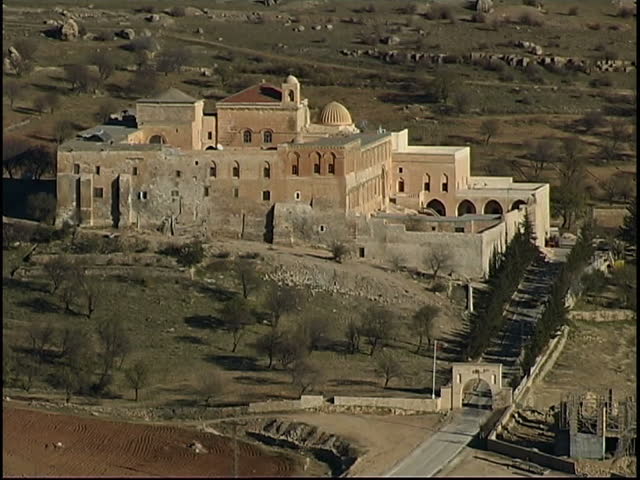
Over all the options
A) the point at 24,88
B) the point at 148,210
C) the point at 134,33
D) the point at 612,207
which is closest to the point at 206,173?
the point at 148,210

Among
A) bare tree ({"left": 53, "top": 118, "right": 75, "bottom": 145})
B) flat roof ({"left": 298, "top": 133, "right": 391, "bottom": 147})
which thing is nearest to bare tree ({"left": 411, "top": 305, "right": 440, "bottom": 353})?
flat roof ({"left": 298, "top": 133, "right": 391, "bottom": 147})

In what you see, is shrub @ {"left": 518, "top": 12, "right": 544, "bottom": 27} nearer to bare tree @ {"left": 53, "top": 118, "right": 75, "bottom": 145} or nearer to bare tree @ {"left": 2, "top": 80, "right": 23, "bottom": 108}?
bare tree @ {"left": 2, "top": 80, "right": 23, "bottom": 108}

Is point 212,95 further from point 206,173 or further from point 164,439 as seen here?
point 164,439

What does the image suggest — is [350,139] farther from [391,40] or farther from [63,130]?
[391,40]

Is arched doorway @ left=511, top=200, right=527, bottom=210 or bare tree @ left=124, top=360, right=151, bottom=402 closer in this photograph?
bare tree @ left=124, top=360, right=151, bottom=402

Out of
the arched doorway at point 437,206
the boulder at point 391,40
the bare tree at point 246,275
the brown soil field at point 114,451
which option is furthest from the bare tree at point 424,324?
the boulder at point 391,40

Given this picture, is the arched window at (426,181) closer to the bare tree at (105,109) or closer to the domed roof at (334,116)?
the domed roof at (334,116)
